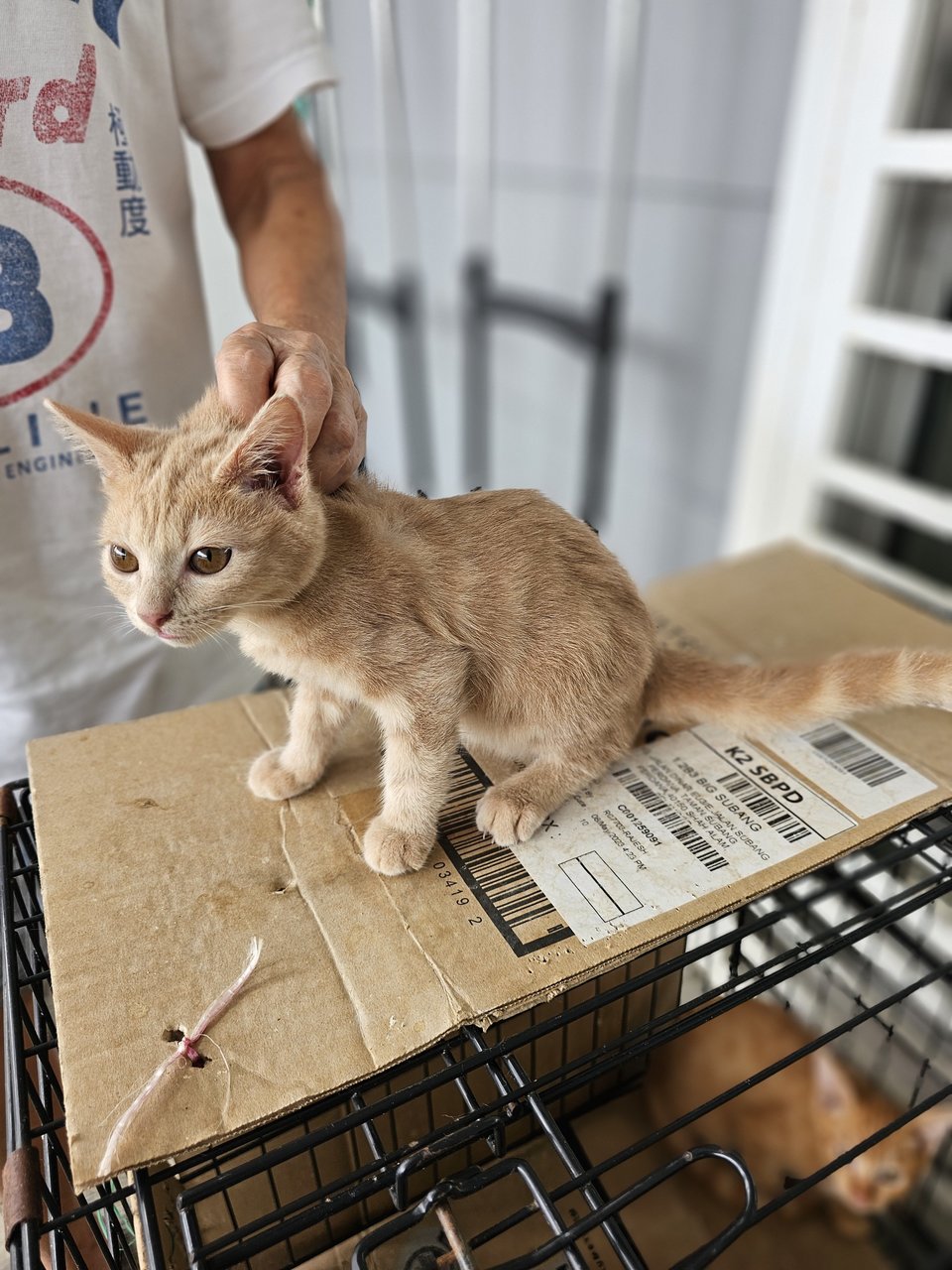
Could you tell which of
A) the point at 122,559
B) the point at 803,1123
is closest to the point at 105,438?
the point at 122,559

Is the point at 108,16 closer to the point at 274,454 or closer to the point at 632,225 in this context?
the point at 274,454

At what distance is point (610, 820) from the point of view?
66 cm

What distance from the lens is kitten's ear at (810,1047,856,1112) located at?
3.22ft

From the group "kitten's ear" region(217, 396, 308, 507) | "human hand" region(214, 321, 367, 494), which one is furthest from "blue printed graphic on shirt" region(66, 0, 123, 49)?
"kitten's ear" region(217, 396, 308, 507)

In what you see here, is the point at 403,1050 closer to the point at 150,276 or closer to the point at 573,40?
the point at 150,276

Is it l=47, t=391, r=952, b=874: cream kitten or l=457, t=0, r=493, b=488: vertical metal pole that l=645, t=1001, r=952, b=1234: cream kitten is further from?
l=457, t=0, r=493, b=488: vertical metal pole

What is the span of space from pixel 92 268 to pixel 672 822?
67 centimetres

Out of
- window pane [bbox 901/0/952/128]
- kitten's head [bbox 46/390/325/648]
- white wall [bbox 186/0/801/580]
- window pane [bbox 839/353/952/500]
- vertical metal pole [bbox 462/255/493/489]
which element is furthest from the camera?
vertical metal pole [bbox 462/255/493/489]

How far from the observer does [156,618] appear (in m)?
0.53

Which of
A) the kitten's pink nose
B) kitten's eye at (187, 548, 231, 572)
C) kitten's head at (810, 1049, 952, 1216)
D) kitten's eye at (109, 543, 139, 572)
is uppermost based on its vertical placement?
kitten's eye at (187, 548, 231, 572)

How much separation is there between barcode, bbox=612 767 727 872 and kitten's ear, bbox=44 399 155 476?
437mm

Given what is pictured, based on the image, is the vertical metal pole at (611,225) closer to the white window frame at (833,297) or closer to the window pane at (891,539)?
the white window frame at (833,297)

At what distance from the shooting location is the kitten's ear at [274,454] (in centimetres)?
50

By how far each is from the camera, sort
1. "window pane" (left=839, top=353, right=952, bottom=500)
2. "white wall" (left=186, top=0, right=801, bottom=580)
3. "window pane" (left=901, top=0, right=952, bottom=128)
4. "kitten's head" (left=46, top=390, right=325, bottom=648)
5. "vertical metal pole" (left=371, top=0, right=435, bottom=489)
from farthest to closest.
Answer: "vertical metal pole" (left=371, top=0, right=435, bottom=489)
"white wall" (left=186, top=0, right=801, bottom=580)
"window pane" (left=839, top=353, right=952, bottom=500)
"window pane" (left=901, top=0, right=952, bottom=128)
"kitten's head" (left=46, top=390, right=325, bottom=648)
